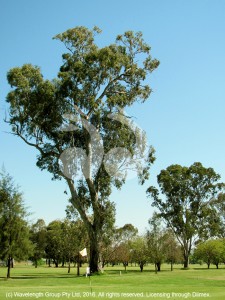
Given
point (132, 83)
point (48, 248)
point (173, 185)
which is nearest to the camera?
point (132, 83)

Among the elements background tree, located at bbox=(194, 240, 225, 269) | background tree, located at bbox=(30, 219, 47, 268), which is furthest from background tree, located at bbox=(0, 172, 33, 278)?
background tree, located at bbox=(30, 219, 47, 268)

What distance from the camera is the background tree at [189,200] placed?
A: 189ft

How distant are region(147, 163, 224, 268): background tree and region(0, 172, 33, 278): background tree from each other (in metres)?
27.6

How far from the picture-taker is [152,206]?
197ft

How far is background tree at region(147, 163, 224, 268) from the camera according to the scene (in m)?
57.6

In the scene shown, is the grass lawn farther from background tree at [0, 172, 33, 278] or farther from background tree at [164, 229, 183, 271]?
background tree at [164, 229, 183, 271]

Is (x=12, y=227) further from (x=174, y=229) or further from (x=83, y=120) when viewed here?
(x=174, y=229)

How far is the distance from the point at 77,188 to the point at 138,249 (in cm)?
3014

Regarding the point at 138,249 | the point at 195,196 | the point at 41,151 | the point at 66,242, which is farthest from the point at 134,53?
the point at 138,249

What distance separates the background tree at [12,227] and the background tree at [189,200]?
27.6 m

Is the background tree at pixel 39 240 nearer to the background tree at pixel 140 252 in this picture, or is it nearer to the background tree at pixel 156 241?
the background tree at pixel 140 252

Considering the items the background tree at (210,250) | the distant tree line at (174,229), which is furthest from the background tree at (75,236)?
the background tree at (210,250)

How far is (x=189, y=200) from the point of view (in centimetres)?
5847

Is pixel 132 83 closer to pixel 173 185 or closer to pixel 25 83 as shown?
pixel 25 83
